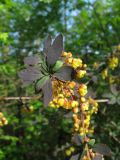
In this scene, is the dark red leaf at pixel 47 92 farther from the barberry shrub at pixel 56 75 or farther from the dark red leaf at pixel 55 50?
the dark red leaf at pixel 55 50

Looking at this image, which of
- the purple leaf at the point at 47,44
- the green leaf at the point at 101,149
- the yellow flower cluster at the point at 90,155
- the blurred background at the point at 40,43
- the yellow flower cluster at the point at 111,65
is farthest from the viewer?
the blurred background at the point at 40,43

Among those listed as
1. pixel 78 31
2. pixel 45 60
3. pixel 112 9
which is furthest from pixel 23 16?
pixel 45 60

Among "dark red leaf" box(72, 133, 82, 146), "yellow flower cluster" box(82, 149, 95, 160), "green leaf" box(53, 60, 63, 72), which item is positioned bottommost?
"yellow flower cluster" box(82, 149, 95, 160)

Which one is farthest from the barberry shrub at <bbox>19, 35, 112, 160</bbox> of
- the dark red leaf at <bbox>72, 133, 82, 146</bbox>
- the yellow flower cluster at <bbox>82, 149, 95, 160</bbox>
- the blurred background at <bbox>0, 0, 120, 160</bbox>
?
the blurred background at <bbox>0, 0, 120, 160</bbox>

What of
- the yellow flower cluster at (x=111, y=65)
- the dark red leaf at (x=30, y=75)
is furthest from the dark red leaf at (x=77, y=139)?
the yellow flower cluster at (x=111, y=65)

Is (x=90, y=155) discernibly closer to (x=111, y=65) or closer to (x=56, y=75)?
(x=56, y=75)

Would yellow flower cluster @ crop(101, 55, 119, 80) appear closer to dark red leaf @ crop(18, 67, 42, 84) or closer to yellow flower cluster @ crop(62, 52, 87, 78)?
yellow flower cluster @ crop(62, 52, 87, 78)
